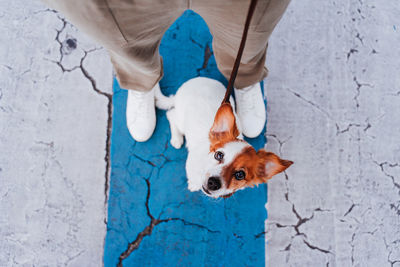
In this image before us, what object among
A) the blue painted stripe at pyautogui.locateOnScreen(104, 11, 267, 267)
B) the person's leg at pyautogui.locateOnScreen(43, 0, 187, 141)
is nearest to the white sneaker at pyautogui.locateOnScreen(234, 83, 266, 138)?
the blue painted stripe at pyautogui.locateOnScreen(104, 11, 267, 267)

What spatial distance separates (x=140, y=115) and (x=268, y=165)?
952mm

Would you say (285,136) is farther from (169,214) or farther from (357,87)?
(169,214)

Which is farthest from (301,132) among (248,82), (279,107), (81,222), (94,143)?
(81,222)

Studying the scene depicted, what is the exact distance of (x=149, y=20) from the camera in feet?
2.95

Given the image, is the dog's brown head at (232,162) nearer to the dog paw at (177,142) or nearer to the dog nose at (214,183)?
the dog nose at (214,183)

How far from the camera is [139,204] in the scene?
69.4 inches

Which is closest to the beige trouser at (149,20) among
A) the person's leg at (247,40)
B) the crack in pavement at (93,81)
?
the person's leg at (247,40)

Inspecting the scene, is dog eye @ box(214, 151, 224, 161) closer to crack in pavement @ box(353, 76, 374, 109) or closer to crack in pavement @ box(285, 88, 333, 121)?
crack in pavement @ box(285, 88, 333, 121)

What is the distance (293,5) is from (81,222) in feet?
7.04

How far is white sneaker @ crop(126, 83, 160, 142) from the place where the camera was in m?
1.68

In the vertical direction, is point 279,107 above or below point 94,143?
above

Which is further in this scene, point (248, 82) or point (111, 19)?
point (248, 82)

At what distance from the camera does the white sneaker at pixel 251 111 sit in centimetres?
173

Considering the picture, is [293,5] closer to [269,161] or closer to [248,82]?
[248,82]
